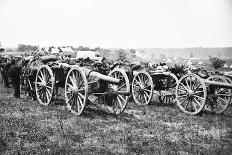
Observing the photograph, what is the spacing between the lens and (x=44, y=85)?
9609 millimetres

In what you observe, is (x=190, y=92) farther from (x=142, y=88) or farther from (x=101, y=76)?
(x=101, y=76)

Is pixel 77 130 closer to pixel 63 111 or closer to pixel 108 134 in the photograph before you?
pixel 108 134

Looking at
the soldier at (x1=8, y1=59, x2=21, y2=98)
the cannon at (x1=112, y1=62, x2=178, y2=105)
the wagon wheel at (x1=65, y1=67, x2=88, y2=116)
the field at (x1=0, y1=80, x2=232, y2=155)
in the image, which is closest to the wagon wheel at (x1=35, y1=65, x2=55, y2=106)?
the field at (x1=0, y1=80, x2=232, y2=155)

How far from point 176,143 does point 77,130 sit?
2.57m

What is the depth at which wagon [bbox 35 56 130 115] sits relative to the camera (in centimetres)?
814

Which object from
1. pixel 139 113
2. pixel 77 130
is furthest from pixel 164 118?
pixel 77 130

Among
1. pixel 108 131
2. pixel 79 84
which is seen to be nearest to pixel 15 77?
pixel 79 84

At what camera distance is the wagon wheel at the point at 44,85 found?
956 cm

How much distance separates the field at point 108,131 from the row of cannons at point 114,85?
0.47 meters

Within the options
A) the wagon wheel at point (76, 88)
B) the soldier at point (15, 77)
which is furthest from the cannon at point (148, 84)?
the soldier at point (15, 77)

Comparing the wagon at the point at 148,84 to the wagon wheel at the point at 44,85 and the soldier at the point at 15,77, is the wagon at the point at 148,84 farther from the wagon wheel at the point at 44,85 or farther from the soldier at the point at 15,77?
the soldier at the point at 15,77

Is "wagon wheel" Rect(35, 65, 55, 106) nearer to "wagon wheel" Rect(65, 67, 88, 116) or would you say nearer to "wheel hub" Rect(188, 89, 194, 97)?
"wagon wheel" Rect(65, 67, 88, 116)

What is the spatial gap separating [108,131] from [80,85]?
6.62 ft

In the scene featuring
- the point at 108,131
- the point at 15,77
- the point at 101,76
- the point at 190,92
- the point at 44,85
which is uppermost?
the point at 101,76
